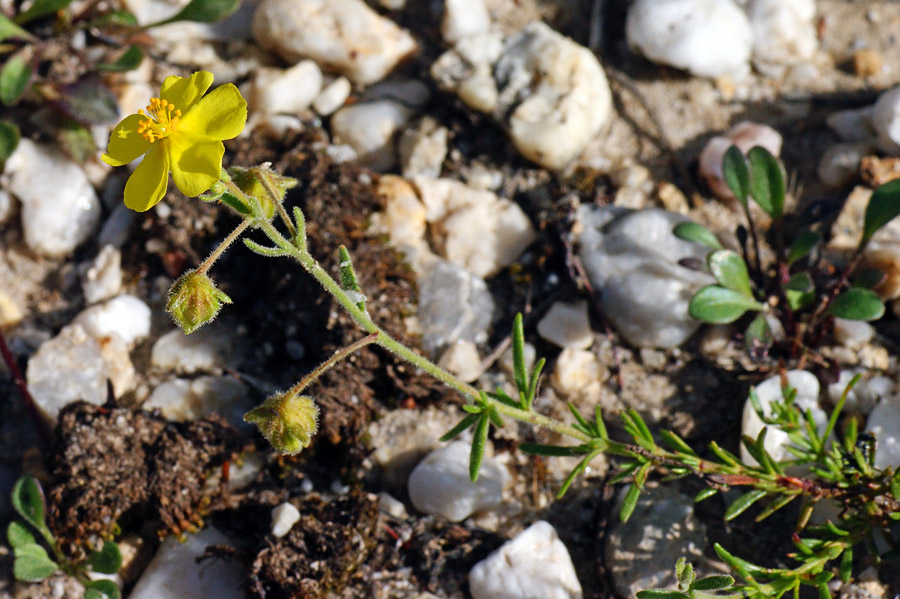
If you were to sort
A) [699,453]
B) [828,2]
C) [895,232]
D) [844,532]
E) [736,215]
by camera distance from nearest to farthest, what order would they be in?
[844,532]
[699,453]
[895,232]
[736,215]
[828,2]

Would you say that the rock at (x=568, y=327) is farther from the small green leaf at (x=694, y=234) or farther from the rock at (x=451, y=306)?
the small green leaf at (x=694, y=234)

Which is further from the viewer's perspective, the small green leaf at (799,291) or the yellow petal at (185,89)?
the small green leaf at (799,291)

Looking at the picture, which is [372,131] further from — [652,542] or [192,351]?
[652,542]

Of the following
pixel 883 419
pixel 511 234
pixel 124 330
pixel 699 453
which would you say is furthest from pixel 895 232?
pixel 124 330

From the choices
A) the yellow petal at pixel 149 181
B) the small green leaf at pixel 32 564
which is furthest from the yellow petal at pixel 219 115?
the small green leaf at pixel 32 564

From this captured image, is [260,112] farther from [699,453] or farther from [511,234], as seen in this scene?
[699,453]

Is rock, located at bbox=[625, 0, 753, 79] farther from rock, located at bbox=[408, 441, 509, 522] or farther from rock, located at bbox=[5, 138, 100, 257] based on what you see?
rock, located at bbox=[5, 138, 100, 257]

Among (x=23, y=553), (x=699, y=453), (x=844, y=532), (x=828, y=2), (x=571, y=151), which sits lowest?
(x=23, y=553)
